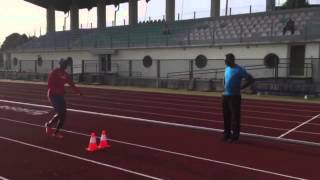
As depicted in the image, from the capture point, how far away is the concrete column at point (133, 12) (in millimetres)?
54062

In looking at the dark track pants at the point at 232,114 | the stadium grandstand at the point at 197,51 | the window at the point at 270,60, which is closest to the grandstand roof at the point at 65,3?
the stadium grandstand at the point at 197,51

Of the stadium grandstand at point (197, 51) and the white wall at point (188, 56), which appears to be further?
the white wall at point (188, 56)

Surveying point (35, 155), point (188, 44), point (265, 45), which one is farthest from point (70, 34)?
A: point (35, 155)

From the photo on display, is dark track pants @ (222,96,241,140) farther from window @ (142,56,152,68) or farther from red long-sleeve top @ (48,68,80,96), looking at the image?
window @ (142,56,152,68)

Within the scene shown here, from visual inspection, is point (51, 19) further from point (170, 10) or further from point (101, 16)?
point (170, 10)

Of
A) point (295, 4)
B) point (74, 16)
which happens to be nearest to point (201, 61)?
point (295, 4)

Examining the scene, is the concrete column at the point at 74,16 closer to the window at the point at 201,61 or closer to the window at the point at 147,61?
the window at the point at 147,61

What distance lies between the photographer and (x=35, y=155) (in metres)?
9.47

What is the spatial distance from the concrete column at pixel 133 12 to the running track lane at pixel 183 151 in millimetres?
41127

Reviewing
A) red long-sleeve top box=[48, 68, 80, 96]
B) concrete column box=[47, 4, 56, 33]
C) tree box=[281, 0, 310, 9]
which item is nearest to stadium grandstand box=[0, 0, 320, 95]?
concrete column box=[47, 4, 56, 33]

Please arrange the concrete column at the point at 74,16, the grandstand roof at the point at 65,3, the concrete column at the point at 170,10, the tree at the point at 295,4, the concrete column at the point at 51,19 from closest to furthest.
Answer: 1. the concrete column at the point at 170,10
2. the tree at the point at 295,4
3. the grandstand roof at the point at 65,3
4. the concrete column at the point at 74,16
5. the concrete column at the point at 51,19

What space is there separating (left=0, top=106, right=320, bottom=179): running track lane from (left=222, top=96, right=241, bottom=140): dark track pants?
0.30 meters

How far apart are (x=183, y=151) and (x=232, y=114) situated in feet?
5.13

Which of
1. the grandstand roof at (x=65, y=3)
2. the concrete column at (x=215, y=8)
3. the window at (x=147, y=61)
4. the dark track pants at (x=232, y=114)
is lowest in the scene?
the dark track pants at (x=232, y=114)
